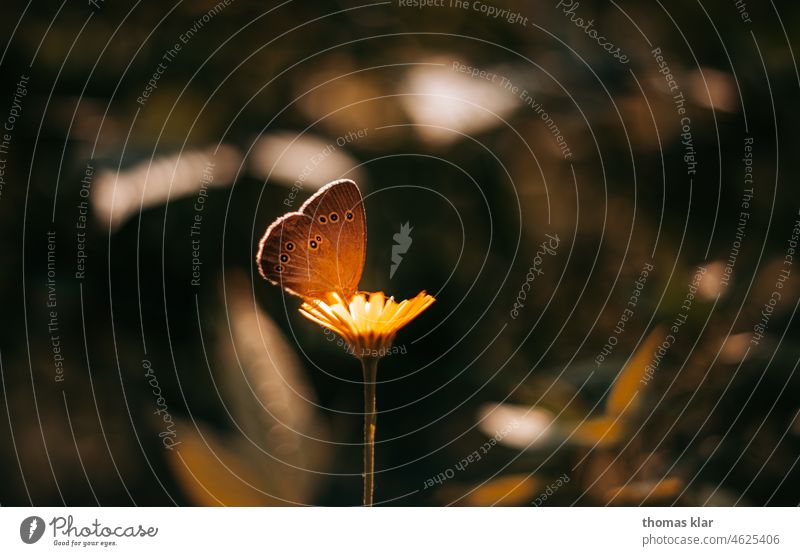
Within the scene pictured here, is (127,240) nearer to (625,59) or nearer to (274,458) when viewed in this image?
(274,458)

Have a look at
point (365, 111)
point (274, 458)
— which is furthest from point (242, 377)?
point (365, 111)

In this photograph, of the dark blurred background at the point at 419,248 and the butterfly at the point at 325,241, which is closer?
the butterfly at the point at 325,241
